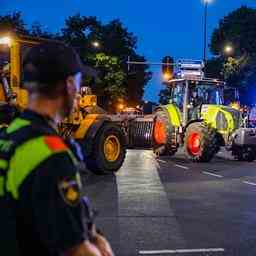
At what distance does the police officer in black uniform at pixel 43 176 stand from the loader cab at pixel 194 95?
1806 centimetres

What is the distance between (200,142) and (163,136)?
253 cm

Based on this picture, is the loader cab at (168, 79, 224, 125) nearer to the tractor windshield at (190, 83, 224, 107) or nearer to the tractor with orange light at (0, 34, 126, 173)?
the tractor windshield at (190, 83, 224, 107)

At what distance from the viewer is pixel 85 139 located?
14.7 m

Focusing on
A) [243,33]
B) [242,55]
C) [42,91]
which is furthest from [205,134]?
[243,33]

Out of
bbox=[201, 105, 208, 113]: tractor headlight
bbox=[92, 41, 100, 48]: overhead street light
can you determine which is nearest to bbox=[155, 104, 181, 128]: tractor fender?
bbox=[201, 105, 208, 113]: tractor headlight

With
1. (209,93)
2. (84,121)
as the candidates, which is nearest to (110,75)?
(209,93)

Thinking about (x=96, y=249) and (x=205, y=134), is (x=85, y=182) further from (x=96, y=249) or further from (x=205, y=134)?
(x=96, y=249)

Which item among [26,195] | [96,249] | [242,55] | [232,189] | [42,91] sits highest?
[242,55]

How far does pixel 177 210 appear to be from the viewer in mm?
9906

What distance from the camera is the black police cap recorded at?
2.48 meters

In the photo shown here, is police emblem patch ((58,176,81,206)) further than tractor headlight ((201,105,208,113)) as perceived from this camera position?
No

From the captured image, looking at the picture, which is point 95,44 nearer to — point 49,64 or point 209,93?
point 209,93

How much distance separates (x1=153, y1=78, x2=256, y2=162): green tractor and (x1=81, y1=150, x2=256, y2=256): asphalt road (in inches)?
88.2

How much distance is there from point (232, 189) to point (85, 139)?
12.4 feet
